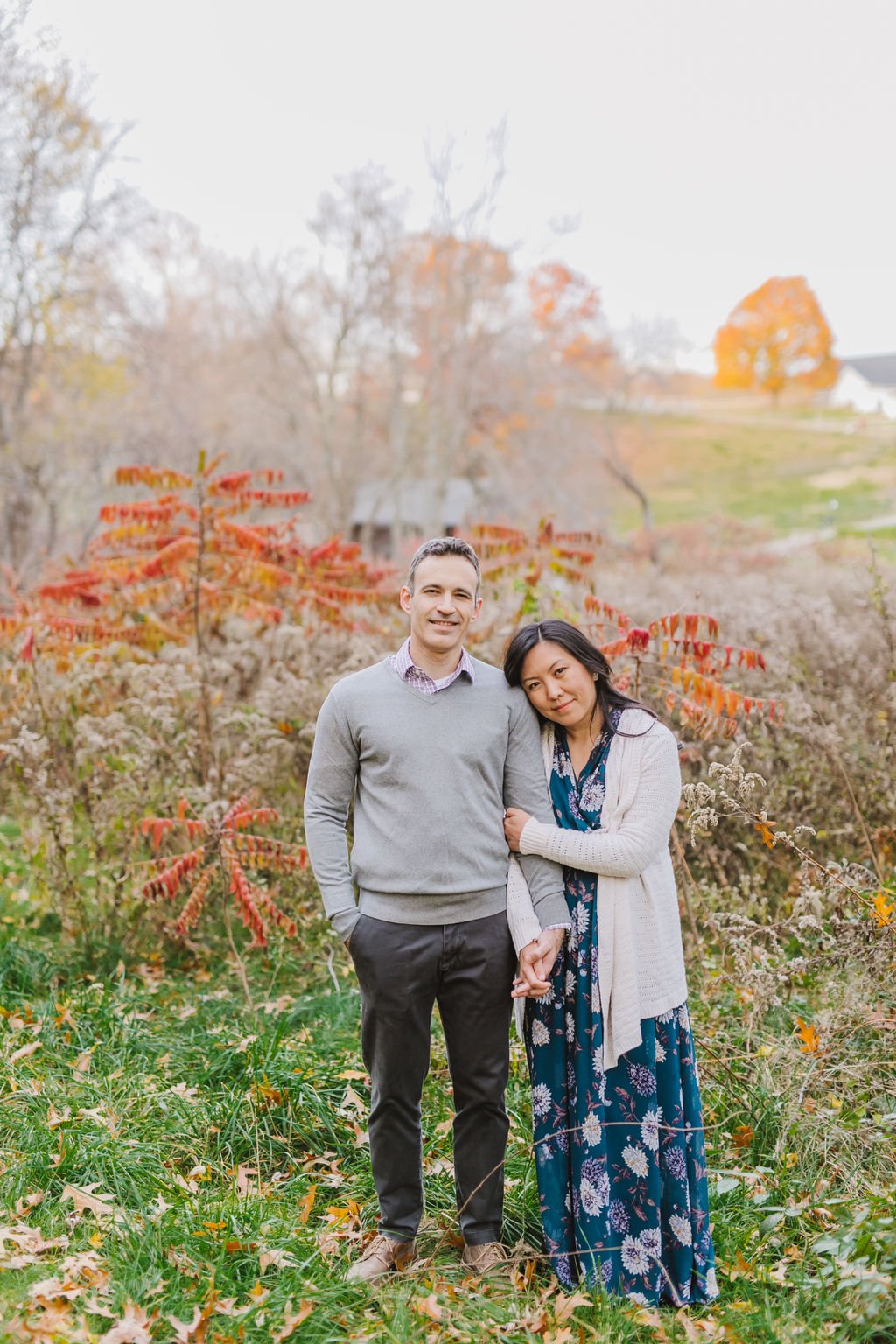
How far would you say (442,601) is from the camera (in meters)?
3.24

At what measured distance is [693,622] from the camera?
4.95 m

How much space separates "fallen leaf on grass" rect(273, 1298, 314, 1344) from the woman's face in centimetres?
192

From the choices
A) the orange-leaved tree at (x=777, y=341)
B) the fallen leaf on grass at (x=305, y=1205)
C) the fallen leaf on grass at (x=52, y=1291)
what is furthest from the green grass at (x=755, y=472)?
the fallen leaf on grass at (x=52, y=1291)

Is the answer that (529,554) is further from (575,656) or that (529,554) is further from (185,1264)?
(185,1264)

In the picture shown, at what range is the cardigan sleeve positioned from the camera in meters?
3.12

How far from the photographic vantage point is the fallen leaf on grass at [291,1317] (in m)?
2.94

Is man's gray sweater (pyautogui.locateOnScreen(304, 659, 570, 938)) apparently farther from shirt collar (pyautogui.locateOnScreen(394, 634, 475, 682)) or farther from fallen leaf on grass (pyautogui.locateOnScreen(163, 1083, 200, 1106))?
fallen leaf on grass (pyautogui.locateOnScreen(163, 1083, 200, 1106))

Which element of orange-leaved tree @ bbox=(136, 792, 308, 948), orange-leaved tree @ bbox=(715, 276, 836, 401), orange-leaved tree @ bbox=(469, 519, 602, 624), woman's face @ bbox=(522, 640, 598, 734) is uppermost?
orange-leaved tree @ bbox=(715, 276, 836, 401)

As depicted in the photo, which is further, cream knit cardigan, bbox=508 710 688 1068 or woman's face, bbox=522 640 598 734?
woman's face, bbox=522 640 598 734

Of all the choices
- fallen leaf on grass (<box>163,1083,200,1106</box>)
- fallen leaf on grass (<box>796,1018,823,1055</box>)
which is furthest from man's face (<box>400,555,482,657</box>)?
fallen leaf on grass (<box>163,1083,200,1106</box>)

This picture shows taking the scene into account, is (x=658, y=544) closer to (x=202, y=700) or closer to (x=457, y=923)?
(x=202, y=700)

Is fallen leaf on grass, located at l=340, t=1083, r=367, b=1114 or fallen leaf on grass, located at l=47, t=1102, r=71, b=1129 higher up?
fallen leaf on grass, located at l=47, t=1102, r=71, b=1129

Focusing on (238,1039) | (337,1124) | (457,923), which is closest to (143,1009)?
(238,1039)

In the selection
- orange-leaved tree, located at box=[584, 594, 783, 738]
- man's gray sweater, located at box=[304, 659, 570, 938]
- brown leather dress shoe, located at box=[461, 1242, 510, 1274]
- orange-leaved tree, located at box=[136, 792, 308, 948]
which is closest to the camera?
man's gray sweater, located at box=[304, 659, 570, 938]
